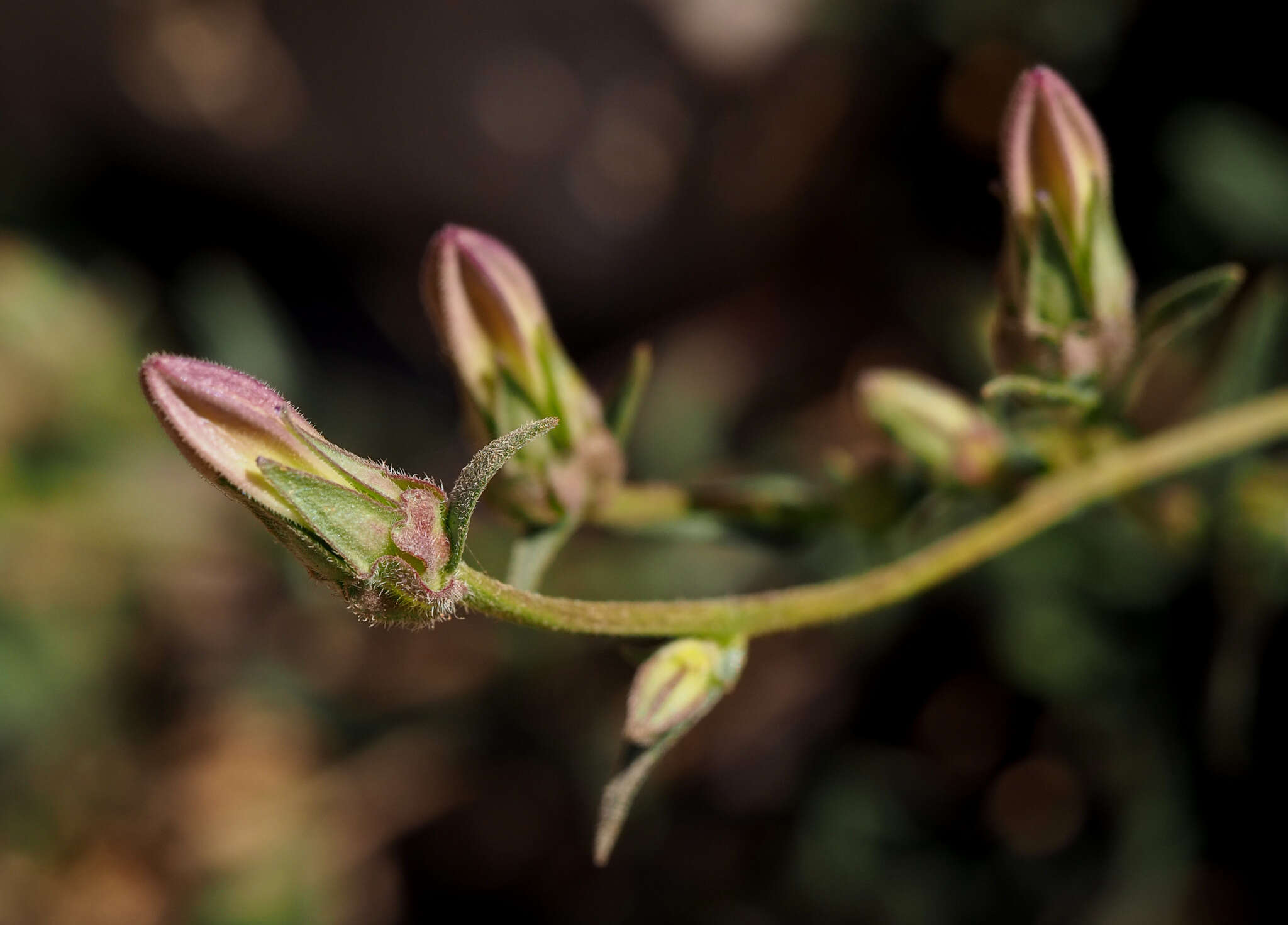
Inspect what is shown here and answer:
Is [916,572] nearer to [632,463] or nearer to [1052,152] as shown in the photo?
[1052,152]

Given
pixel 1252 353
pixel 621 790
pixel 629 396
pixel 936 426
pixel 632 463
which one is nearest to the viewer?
pixel 621 790

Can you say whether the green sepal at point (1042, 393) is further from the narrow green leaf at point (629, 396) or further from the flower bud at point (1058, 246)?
the narrow green leaf at point (629, 396)

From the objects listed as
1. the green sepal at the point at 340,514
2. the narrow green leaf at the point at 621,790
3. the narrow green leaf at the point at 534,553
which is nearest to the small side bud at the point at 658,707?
the narrow green leaf at the point at 621,790

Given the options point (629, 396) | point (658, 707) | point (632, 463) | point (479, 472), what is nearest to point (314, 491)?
point (479, 472)

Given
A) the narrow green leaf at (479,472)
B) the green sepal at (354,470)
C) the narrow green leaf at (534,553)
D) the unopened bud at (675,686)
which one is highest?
the green sepal at (354,470)

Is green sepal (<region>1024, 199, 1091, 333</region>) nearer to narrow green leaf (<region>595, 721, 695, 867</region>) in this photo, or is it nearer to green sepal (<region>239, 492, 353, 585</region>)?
narrow green leaf (<region>595, 721, 695, 867</region>)

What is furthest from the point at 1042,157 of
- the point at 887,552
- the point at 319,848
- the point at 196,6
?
the point at 196,6
